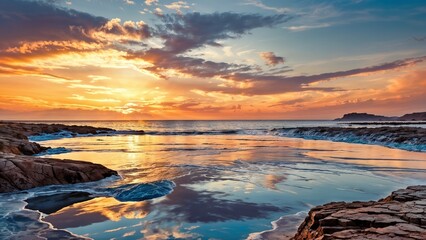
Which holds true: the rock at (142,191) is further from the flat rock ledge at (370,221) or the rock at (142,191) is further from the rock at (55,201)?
the flat rock ledge at (370,221)

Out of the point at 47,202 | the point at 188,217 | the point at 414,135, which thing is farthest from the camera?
the point at 414,135

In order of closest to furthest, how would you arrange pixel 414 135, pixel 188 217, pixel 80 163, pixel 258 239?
pixel 258 239
pixel 188 217
pixel 80 163
pixel 414 135

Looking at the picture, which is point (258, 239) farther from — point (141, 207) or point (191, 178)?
point (191, 178)

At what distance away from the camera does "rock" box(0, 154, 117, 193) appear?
12.8 m

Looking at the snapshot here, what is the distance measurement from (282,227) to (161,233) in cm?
334

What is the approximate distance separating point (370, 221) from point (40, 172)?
13538 millimetres

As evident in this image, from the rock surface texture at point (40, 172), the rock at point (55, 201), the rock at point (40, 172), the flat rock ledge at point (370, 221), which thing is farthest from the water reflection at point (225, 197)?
the flat rock ledge at point (370, 221)

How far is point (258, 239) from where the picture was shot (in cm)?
764

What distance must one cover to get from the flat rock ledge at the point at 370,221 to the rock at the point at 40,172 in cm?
1140

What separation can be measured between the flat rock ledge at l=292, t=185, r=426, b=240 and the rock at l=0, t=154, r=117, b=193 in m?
11.4

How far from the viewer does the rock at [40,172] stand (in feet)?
41.9

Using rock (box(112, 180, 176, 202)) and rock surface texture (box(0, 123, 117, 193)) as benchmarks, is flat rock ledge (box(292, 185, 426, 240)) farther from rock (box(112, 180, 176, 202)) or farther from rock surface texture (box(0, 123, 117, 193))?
rock surface texture (box(0, 123, 117, 193))

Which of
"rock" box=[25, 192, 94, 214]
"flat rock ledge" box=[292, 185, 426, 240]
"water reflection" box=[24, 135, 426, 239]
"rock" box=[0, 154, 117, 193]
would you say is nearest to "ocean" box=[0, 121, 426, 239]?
"water reflection" box=[24, 135, 426, 239]

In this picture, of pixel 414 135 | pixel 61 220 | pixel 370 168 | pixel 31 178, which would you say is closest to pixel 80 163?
pixel 31 178
